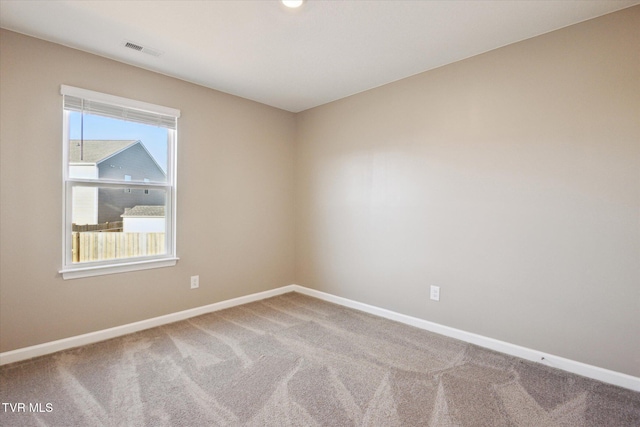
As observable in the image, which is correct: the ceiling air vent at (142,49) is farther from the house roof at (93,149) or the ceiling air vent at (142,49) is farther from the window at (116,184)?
the house roof at (93,149)

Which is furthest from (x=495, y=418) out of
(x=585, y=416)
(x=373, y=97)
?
(x=373, y=97)

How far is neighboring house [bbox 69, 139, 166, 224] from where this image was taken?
261 centimetres

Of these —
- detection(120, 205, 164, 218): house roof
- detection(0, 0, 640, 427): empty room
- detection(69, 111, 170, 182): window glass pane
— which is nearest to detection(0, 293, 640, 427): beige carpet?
detection(0, 0, 640, 427): empty room

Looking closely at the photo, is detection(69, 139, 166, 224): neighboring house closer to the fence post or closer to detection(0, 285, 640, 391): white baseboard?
the fence post

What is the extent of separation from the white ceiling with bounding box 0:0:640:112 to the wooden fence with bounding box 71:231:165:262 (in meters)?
1.57

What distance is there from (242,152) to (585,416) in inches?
142

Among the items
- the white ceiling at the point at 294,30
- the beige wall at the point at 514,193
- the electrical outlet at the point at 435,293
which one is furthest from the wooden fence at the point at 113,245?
the electrical outlet at the point at 435,293

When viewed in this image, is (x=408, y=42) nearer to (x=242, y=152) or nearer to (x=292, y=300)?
(x=242, y=152)

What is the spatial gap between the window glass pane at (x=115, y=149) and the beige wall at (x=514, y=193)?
2.01 m

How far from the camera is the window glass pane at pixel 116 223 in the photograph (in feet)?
8.62

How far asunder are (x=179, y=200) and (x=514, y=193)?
306 cm

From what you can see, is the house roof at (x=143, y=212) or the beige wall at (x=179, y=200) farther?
the house roof at (x=143, y=212)

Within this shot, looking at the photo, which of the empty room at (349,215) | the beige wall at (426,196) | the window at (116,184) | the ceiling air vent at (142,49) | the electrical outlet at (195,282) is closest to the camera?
the empty room at (349,215)

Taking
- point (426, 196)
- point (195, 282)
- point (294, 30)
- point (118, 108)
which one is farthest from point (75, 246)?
point (426, 196)
